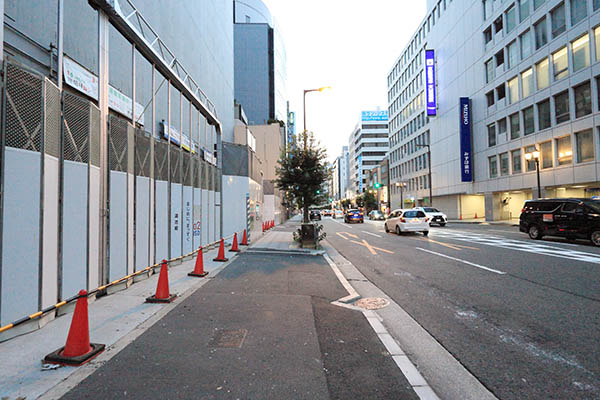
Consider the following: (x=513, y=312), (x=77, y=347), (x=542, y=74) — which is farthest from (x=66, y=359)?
(x=542, y=74)

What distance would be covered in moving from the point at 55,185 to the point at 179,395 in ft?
13.3

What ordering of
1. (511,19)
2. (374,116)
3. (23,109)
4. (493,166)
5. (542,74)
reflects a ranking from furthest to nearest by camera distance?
(374,116) → (493,166) → (511,19) → (542,74) → (23,109)

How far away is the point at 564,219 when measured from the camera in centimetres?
1348

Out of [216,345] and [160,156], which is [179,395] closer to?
[216,345]

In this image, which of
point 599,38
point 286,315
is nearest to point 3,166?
point 286,315

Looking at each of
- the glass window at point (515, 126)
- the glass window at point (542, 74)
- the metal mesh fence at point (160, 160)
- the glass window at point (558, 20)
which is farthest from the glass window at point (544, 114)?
the metal mesh fence at point (160, 160)

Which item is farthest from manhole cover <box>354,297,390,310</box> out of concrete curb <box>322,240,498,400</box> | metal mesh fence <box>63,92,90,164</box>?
metal mesh fence <box>63,92,90,164</box>

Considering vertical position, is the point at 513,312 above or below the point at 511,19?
below

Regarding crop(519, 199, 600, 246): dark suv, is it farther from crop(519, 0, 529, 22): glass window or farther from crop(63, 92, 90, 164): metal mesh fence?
crop(519, 0, 529, 22): glass window

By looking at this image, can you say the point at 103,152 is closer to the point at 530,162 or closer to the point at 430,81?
the point at 530,162

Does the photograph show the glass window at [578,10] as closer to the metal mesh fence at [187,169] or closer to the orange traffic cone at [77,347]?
the metal mesh fence at [187,169]

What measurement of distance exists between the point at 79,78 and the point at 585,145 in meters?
31.8

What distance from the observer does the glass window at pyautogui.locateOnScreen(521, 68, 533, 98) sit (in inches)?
1142

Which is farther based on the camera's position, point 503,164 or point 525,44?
point 503,164
